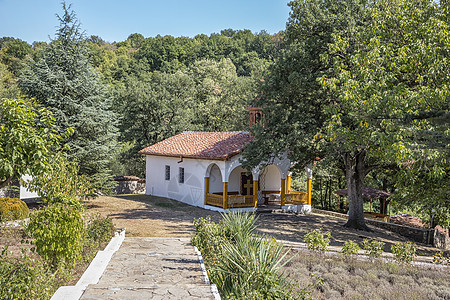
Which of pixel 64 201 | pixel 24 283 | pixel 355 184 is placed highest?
pixel 355 184

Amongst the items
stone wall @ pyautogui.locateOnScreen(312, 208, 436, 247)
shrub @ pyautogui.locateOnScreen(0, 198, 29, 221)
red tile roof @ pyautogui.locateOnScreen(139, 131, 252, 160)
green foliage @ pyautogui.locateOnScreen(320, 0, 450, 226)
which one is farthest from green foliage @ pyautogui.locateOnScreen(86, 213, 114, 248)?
stone wall @ pyautogui.locateOnScreen(312, 208, 436, 247)

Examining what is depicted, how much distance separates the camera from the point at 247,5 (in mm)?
21109

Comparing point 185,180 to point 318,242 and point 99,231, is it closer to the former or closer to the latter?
point 99,231

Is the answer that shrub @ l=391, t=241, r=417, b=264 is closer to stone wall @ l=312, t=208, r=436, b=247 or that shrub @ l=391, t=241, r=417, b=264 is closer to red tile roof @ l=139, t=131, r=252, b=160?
stone wall @ l=312, t=208, r=436, b=247

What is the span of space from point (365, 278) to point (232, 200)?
1264cm

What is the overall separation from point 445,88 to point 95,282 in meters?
10.3

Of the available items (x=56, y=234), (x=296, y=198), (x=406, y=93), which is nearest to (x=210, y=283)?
(x=56, y=234)

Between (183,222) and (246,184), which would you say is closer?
(183,222)

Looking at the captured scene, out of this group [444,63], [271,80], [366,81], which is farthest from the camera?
[271,80]

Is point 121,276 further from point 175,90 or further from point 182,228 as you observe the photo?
point 175,90

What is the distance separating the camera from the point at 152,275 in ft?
27.6

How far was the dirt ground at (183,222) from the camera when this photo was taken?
15891 mm

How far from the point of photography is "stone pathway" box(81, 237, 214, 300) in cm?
699

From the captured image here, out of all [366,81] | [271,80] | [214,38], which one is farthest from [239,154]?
[214,38]
